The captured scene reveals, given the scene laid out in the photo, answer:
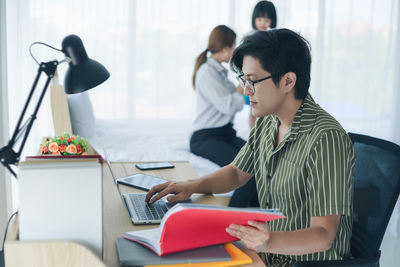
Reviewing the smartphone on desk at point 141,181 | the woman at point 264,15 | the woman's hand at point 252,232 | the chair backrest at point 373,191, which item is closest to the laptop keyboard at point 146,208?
the smartphone on desk at point 141,181

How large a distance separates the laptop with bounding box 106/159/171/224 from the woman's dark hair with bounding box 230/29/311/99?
0.49 meters

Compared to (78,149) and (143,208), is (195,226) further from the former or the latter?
(78,149)

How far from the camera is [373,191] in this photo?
1.32m

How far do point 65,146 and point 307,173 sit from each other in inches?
39.5

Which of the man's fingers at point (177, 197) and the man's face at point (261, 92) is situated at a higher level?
the man's face at point (261, 92)

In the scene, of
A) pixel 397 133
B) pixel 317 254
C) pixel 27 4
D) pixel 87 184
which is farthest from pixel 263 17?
pixel 87 184

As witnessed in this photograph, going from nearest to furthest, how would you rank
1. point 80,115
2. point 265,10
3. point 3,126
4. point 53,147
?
point 53,147 < point 3,126 < point 80,115 < point 265,10

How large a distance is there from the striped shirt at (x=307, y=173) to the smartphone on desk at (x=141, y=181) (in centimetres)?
36

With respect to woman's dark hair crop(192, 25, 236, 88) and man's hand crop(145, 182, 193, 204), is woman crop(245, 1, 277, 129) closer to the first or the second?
woman's dark hair crop(192, 25, 236, 88)

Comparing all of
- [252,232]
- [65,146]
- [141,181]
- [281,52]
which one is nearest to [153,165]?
[141,181]

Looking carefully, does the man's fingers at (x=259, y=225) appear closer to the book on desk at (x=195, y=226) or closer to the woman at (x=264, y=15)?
the book on desk at (x=195, y=226)

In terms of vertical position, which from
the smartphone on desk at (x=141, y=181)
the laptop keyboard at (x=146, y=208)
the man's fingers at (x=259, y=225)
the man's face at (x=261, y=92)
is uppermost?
the man's face at (x=261, y=92)

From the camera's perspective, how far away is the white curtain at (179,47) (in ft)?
11.2

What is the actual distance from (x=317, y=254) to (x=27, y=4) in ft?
9.21
